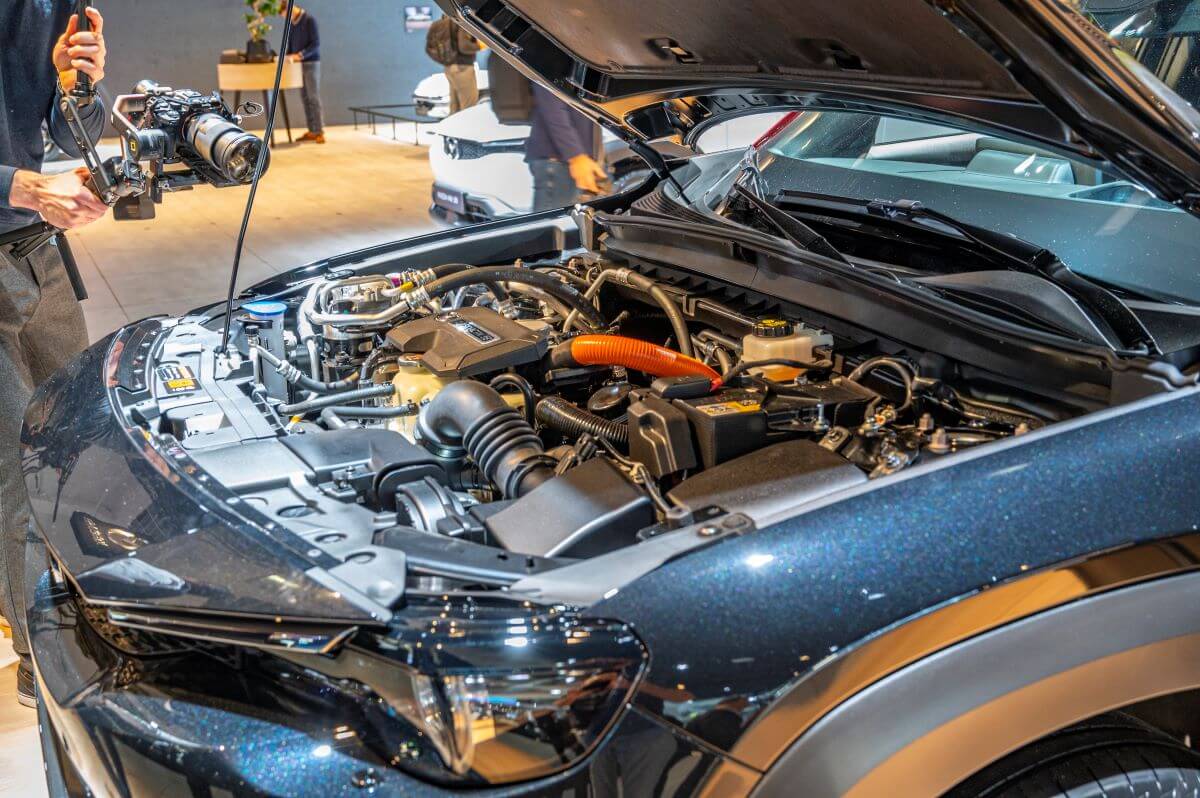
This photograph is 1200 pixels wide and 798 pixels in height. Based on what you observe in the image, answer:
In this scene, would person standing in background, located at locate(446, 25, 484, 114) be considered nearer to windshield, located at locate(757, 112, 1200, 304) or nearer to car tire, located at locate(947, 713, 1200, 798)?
windshield, located at locate(757, 112, 1200, 304)

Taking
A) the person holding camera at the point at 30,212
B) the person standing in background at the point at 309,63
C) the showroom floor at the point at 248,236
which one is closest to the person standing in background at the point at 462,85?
the showroom floor at the point at 248,236

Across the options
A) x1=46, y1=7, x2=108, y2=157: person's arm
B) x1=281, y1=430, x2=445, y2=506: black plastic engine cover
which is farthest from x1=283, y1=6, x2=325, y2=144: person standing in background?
x1=281, y1=430, x2=445, y2=506: black plastic engine cover

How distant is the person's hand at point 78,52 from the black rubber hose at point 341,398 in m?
1.13

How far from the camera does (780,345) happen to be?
195 centimetres

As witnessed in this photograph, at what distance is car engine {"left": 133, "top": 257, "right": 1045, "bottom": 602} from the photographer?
148 cm

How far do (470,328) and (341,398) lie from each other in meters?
0.32

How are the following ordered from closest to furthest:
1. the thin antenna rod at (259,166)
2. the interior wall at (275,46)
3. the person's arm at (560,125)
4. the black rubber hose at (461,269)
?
the thin antenna rod at (259,166) < the black rubber hose at (461,269) < the person's arm at (560,125) < the interior wall at (275,46)

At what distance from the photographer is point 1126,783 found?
134 cm

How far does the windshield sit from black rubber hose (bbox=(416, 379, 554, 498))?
949 millimetres

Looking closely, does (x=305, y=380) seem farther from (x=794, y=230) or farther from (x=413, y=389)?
(x=794, y=230)

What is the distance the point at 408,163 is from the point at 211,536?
10.1 m

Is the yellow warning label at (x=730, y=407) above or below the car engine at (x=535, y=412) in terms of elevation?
above

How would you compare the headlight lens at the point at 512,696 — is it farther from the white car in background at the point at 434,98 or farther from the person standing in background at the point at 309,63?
the person standing in background at the point at 309,63

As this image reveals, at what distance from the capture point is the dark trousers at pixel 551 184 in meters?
5.15
